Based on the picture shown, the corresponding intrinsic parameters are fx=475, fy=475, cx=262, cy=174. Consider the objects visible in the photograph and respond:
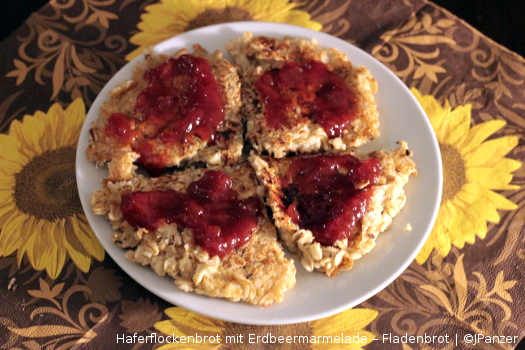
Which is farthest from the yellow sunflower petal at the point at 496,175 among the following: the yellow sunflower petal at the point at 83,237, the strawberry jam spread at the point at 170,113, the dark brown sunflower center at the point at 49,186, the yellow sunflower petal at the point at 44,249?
the yellow sunflower petal at the point at 44,249

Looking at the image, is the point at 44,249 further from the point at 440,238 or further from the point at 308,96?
the point at 440,238

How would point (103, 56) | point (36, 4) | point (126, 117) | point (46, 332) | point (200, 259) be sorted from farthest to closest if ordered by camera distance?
1. point (36, 4)
2. point (103, 56)
3. point (126, 117)
4. point (46, 332)
5. point (200, 259)

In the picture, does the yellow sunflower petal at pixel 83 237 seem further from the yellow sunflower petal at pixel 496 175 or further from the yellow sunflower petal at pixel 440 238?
the yellow sunflower petal at pixel 496 175

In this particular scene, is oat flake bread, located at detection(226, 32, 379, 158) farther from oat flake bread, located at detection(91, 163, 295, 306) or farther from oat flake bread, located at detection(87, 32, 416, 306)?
oat flake bread, located at detection(91, 163, 295, 306)

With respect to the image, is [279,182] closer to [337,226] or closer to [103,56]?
[337,226]

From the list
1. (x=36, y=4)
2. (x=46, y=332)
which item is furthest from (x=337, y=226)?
(x=36, y=4)

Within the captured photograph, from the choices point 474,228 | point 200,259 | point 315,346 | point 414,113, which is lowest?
point 315,346

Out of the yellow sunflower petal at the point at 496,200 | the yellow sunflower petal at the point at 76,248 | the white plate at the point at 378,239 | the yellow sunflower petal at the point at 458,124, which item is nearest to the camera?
the white plate at the point at 378,239
